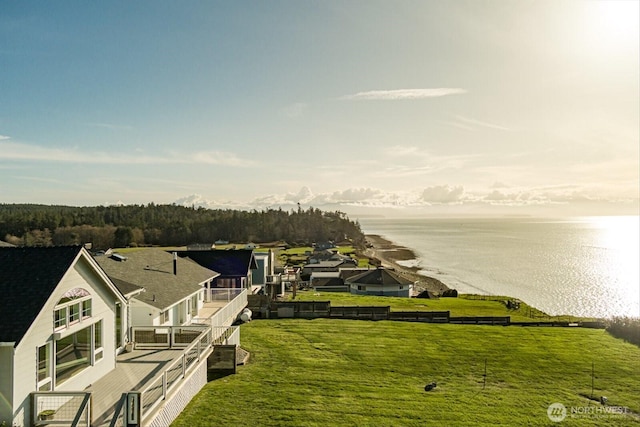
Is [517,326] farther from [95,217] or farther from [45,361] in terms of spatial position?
[95,217]

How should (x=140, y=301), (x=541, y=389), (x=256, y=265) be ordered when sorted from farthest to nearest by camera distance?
(x=256, y=265) → (x=140, y=301) → (x=541, y=389)

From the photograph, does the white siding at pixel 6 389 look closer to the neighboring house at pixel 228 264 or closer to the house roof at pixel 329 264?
the neighboring house at pixel 228 264

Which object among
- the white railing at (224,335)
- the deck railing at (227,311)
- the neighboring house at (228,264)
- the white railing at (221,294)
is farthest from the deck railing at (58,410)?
the neighboring house at (228,264)

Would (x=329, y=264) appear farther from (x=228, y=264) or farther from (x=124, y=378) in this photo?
(x=124, y=378)

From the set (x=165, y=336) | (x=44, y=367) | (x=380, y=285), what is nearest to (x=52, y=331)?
(x=44, y=367)

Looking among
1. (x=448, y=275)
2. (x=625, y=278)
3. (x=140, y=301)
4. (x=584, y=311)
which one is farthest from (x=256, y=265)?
(x=625, y=278)

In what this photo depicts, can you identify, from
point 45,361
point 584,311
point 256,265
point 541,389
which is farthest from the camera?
point 584,311
